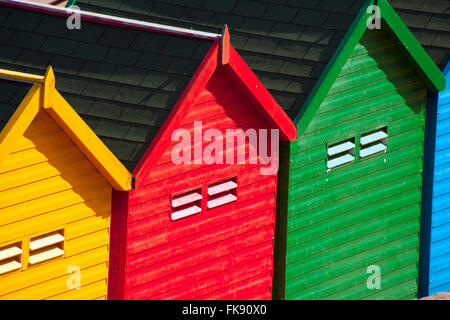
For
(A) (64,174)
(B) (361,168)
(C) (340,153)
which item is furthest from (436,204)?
(A) (64,174)

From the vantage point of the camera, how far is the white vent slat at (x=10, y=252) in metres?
17.5

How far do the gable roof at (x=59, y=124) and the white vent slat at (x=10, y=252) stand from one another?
3.73ft

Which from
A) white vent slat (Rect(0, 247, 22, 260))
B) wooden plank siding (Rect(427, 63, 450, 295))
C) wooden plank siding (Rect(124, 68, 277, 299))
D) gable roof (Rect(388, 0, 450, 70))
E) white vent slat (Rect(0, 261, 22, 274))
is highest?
gable roof (Rect(388, 0, 450, 70))

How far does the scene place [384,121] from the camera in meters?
20.9

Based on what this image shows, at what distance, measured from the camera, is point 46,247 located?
18062 mm

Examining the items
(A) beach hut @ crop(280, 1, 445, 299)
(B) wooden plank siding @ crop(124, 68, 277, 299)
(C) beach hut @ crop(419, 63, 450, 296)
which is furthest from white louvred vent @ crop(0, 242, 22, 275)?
(C) beach hut @ crop(419, 63, 450, 296)

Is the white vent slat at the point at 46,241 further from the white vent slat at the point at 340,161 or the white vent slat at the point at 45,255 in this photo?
the white vent slat at the point at 340,161

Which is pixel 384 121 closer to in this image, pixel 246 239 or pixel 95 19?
pixel 246 239

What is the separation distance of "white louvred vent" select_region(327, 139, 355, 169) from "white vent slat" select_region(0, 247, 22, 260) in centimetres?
470

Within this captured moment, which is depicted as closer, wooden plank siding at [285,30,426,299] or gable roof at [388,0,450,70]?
wooden plank siding at [285,30,426,299]

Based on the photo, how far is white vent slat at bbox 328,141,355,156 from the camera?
800 inches

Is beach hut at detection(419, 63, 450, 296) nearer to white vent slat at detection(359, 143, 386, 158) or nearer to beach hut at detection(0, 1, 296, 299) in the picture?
white vent slat at detection(359, 143, 386, 158)

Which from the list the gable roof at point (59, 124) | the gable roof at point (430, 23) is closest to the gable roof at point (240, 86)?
the gable roof at point (59, 124)

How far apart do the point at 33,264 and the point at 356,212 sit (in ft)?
16.4
